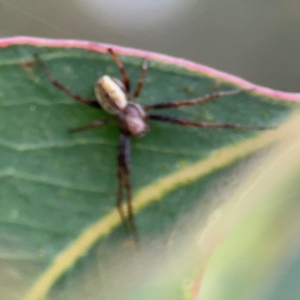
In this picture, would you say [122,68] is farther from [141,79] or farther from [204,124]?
[204,124]

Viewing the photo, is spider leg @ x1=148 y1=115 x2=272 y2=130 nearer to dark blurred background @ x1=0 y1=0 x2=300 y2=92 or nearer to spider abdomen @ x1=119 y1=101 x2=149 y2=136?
spider abdomen @ x1=119 y1=101 x2=149 y2=136

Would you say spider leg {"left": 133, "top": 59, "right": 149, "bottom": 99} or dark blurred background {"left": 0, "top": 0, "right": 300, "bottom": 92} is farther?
dark blurred background {"left": 0, "top": 0, "right": 300, "bottom": 92}

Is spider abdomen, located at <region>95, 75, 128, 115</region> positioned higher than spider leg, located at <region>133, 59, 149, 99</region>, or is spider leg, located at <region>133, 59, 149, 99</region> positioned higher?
spider abdomen, located at <region>95, 75, 128, 115</region>

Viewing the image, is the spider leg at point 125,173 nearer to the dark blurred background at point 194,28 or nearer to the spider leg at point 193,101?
the spider leg at point 193,101

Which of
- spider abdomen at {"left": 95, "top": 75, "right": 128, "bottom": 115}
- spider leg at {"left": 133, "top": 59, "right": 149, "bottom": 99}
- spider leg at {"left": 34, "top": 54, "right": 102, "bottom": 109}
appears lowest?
spider leg at {"left": 133, "top": 59, "right": 149, "bottom": 99}

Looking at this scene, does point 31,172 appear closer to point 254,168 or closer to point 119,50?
point 119,50

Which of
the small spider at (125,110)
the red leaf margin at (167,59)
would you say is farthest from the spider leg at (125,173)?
the red leaf margin at (167,59)

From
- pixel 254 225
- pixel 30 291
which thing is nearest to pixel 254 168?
pixel 254 225

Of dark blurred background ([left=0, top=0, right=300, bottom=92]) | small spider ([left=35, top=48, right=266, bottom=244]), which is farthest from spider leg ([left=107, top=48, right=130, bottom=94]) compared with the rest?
dark blurred background ([left=0, top=0, right=300, bottom=92])
